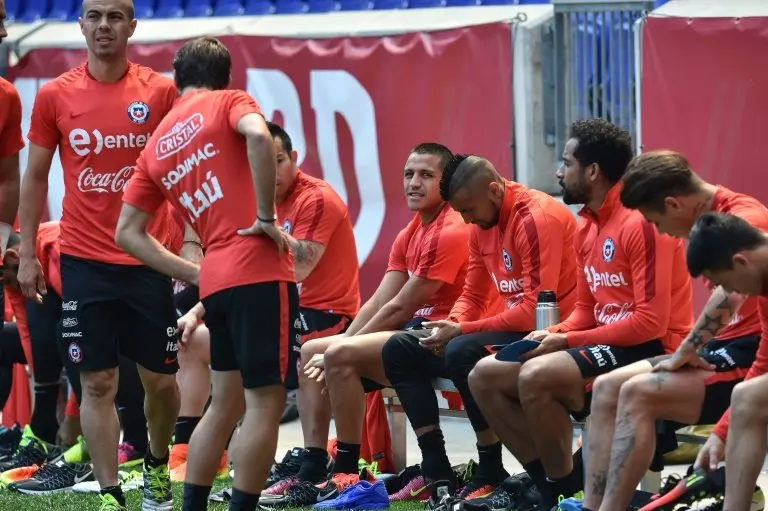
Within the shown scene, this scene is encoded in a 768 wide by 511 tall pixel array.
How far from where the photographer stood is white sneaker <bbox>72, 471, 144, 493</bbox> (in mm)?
6988

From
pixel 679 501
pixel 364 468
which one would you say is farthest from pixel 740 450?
pixel 364 468

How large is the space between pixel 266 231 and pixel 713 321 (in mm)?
1520

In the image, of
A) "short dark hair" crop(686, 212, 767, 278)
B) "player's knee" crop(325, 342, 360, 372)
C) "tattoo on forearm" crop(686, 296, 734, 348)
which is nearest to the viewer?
"short dark hair" crop(686, 212, 767, 278)

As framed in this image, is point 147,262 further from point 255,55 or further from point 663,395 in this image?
point 255,55

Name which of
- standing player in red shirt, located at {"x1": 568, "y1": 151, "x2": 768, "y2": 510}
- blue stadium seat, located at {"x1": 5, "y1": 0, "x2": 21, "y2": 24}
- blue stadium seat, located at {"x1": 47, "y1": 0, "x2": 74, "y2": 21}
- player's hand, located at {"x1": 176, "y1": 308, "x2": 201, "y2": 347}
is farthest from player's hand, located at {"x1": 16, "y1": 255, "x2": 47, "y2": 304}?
blue stadium seat, located at {"x1": 5, "y1": 0, "x2": 21, "y2": 24}

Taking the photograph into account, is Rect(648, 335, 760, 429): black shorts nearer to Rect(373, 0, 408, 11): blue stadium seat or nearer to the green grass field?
the green grass field

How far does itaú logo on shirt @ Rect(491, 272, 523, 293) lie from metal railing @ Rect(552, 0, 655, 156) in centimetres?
232

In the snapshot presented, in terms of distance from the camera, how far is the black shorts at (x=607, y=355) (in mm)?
5750

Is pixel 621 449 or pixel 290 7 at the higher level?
pixel 290 7

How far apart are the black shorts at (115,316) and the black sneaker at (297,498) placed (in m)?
0.80

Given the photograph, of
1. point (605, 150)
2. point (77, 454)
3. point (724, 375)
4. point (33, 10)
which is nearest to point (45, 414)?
point (77, 454)

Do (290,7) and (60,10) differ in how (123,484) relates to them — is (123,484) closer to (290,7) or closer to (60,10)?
(290,7)

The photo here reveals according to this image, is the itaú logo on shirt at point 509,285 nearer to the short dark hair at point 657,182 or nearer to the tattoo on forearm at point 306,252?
the tattoo on forearm at point 306,252

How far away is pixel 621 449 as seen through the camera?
17.0 feet
